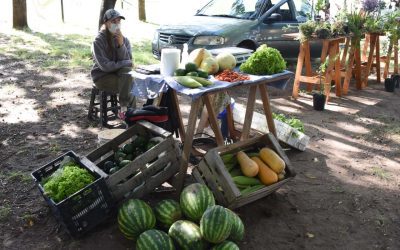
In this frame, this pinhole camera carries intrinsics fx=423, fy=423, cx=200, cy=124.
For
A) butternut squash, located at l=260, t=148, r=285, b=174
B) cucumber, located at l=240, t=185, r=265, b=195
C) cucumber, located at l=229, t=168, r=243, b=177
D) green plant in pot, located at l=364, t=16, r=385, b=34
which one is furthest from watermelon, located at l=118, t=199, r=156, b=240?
green plant in pot, located at l=364, t=16, r=385, b=34

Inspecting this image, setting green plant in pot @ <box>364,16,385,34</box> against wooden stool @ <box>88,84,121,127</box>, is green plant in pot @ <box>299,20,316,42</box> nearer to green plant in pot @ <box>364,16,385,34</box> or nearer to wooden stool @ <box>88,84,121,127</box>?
green plant in pot @ <box>364,16,385,34</box>

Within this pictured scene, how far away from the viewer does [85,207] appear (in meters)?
3.58

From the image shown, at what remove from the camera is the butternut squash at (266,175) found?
4137 millimetres

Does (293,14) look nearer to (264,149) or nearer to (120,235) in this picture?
(264,149)

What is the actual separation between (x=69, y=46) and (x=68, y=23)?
533 cm

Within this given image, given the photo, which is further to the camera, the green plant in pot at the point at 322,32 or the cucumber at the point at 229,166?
the green plant in pot at the point at 322,32

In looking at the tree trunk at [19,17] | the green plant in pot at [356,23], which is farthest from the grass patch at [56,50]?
the green plant in pot at [356,23]

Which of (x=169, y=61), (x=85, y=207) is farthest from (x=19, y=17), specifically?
(x=85, y=207)

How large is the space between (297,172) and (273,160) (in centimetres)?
89

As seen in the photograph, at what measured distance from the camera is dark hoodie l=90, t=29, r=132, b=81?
5859 millimetres

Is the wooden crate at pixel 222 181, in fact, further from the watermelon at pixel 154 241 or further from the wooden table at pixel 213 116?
the watermelon at pixel 154 241

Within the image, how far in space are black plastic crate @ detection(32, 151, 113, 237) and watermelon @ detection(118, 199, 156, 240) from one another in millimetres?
209

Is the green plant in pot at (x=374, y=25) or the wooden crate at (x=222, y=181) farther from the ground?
the green plant in pot at (x=374, y=25)

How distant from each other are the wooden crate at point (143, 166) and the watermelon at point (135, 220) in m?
0.30
